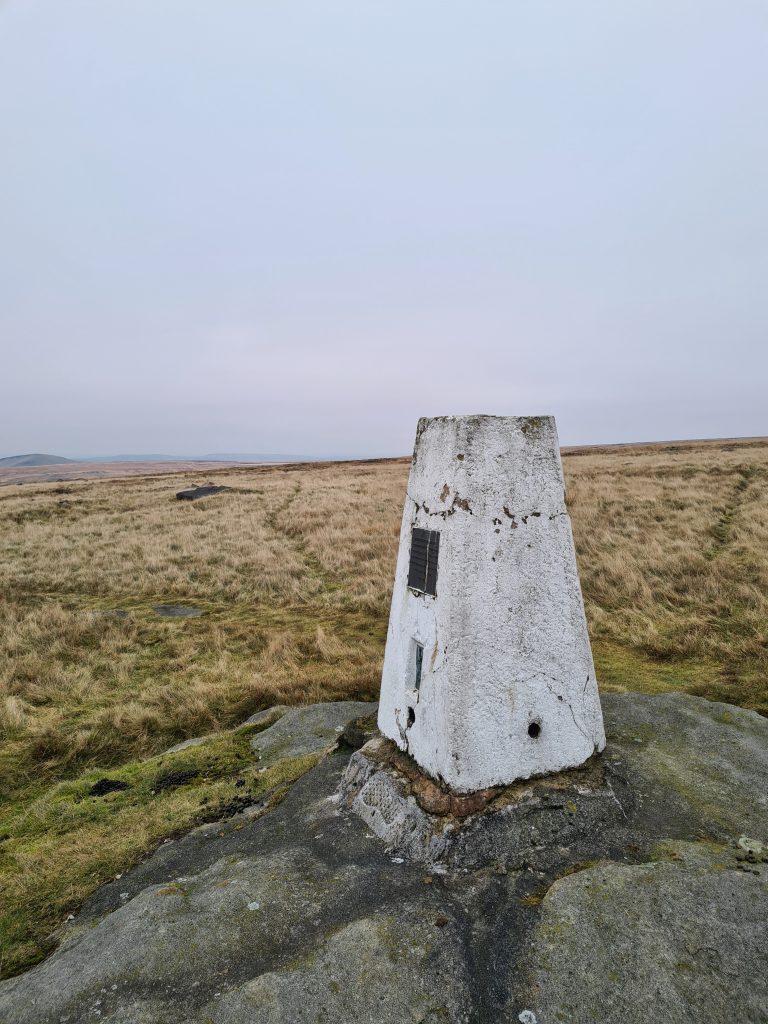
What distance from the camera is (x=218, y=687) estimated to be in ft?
28.7

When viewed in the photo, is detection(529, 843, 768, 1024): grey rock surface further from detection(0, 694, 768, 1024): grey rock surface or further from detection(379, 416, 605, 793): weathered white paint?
detection(379, 416, 605, 793): weathered white paint

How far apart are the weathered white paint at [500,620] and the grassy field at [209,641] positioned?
2.47 m

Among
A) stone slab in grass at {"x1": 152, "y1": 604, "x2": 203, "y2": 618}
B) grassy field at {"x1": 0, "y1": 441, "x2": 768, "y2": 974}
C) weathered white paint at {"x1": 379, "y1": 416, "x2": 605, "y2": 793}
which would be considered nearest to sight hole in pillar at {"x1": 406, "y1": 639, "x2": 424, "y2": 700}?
weathered white paint at {"x1": 379, "y1": 416, "x2": 605, "y2": 793}

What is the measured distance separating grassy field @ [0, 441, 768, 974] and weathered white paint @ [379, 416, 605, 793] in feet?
8.10

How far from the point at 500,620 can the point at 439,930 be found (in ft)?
6.85

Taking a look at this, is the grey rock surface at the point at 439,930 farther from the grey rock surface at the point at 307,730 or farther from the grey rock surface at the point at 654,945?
the grey rock surface at the point at 307,730

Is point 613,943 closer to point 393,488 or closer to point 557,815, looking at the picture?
point 557,815

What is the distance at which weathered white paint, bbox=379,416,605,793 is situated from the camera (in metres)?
4.34

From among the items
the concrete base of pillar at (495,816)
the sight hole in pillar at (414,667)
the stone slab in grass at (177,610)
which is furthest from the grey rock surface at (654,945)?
the stone slab in grass at (177,610)

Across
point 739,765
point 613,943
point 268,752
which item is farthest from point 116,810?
point 739,765

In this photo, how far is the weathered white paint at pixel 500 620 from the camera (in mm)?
4336

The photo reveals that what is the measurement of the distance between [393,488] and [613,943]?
2711 centimetres

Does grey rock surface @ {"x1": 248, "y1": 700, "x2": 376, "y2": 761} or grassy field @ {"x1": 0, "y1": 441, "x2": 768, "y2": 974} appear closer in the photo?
grassy field @ {"x1": 0, "y1": 441, "x2": 768, "y2": 974}

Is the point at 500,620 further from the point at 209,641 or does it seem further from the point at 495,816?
the point at 209,641
